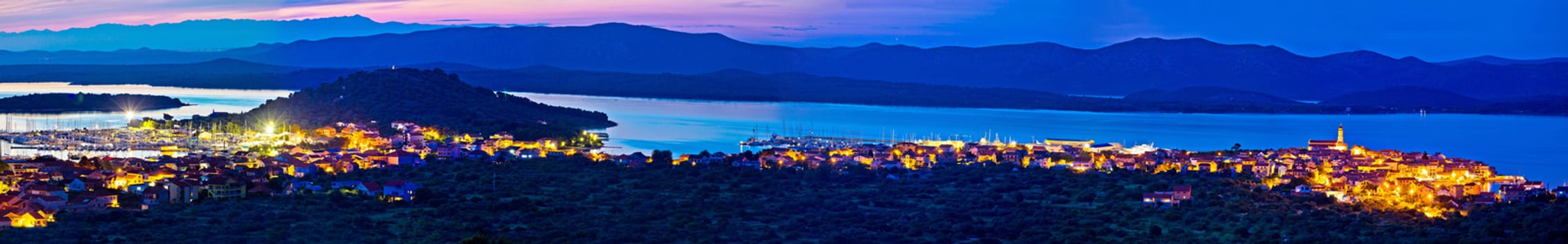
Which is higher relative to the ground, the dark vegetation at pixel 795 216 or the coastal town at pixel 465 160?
the coastal town at pixel 465 160

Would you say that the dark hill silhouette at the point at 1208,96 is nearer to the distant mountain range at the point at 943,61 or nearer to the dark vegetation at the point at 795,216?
the distant mountain range at the point at 943,61

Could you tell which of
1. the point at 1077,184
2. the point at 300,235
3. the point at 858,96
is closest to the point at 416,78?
the point at 1077,184

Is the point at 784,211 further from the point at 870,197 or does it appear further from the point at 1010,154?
the point at 1010,154

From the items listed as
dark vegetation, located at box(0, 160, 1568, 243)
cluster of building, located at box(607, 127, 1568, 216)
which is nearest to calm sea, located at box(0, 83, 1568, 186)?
cluster of building, located at box(607, 127, 1568, 216)

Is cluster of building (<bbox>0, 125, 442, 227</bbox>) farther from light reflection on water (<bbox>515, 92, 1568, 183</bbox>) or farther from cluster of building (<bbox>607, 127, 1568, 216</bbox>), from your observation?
light reflection on water (<bbox>515, 92, 1568, 183</bbox>)

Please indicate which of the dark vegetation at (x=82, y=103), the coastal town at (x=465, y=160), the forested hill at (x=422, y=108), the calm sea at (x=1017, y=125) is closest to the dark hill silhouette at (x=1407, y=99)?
the calm sea at (x=1017, y=125)

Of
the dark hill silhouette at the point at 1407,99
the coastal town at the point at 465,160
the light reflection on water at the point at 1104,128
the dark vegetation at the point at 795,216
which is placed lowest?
the dark vegetation at the point at 795,216
